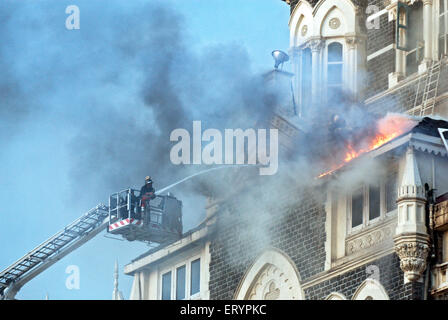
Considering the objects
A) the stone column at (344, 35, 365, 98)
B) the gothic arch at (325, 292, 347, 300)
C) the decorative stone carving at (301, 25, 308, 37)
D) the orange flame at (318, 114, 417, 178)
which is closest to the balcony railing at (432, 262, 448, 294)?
the gothic arch at (325, 292, 347, 300)

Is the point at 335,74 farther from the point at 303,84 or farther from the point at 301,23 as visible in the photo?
the point at 301,23

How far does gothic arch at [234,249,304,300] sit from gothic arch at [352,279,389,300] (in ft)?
9.82

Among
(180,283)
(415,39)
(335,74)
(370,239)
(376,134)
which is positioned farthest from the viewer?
(180,283)

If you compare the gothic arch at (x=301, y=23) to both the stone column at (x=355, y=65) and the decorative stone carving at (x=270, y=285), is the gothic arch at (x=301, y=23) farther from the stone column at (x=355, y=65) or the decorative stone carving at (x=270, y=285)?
the decorative stone carving at (x=270, y=285)

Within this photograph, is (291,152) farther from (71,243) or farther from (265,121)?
(71,243)

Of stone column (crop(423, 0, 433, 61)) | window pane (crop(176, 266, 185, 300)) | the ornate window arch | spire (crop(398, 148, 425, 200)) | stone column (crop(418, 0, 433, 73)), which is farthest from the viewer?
window pane (crop(176, 266, 185, 300))

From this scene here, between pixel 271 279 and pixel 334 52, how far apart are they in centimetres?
823

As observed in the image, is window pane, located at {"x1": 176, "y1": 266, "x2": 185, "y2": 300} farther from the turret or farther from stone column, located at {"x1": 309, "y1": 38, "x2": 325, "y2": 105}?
the turret

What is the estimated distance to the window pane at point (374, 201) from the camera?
53281mm

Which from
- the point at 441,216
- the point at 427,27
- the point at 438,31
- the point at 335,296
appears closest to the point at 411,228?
→ the point at 441,216

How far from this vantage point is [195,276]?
59875mm

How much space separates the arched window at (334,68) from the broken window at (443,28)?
4191mm

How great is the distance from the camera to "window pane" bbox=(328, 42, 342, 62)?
6034cm

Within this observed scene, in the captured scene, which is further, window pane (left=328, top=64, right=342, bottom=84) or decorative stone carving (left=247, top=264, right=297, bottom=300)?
window pane (left=328, top=64, right=342, bottom=84)
